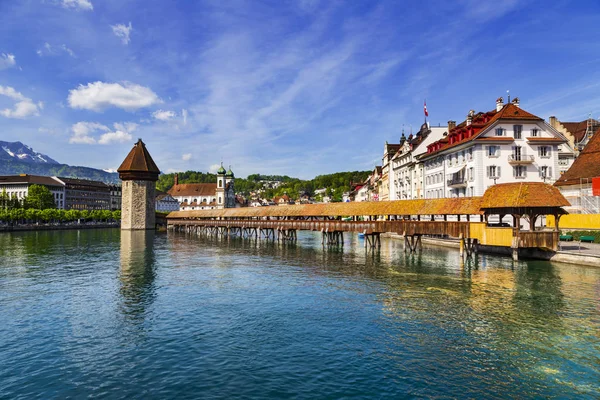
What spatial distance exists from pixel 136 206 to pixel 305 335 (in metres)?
86.5

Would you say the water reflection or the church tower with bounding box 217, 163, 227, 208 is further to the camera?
the church tower with bounding box 217, 163, 227, 208

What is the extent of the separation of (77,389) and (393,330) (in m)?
Answer: 9.45

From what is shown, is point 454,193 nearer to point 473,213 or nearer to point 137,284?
point 473,213

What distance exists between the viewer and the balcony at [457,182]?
43681 mm

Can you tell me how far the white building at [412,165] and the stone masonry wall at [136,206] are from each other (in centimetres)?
5696

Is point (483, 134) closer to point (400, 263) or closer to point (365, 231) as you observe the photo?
point (365, 231)

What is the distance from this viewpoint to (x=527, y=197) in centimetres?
2830

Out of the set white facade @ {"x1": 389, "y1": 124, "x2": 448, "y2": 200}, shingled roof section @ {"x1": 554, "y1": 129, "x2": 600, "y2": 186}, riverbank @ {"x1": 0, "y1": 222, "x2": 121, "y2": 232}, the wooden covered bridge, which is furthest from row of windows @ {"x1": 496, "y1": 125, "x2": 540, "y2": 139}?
riverbank @ {"x1": 0, "y1": 222, "x2": 121, "y2": 232}

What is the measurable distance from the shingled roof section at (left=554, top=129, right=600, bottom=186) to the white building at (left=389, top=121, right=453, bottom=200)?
60.5 feet

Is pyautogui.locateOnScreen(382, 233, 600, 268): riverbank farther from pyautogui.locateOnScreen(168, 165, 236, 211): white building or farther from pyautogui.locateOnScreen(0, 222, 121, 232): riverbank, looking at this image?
pyautogui.locateOnScreen(168, 165, 236, 211): white building

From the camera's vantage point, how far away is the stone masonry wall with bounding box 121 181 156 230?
298ft

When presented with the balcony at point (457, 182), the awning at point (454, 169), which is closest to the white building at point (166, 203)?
A: the awning at point (454, 169)

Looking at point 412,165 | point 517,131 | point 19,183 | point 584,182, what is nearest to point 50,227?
point 19,183

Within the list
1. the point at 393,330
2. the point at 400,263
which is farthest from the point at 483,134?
the point at 393,330
